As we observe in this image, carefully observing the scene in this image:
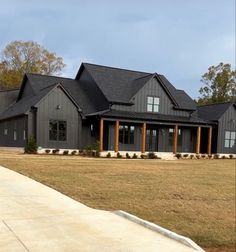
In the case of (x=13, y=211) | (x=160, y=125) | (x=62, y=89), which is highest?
(x=62, y=89)

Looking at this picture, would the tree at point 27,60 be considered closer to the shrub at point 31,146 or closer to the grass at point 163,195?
the shrub at point 31,146

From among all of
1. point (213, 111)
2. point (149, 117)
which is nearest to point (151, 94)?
point (149, 117)

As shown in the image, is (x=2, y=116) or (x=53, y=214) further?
(x=2, y=116)

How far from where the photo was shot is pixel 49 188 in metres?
12.0

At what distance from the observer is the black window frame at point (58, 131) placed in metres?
28.8

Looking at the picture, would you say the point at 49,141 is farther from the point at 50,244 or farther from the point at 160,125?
the point at 50,244

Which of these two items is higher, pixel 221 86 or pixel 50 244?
pixel 221 86

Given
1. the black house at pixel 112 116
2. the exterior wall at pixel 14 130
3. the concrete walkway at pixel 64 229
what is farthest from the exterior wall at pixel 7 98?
the concrete walkway at pixel 64 229

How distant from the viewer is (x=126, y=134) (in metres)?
32.0

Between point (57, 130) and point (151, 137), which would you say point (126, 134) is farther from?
point (57, 130)

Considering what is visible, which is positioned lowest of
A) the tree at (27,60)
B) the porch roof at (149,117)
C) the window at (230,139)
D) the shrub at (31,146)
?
the shrub at (31,146)

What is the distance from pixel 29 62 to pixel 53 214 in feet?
172

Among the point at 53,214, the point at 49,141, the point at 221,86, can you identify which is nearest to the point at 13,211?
the point at 53,214

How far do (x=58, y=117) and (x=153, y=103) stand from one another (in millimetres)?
8632
